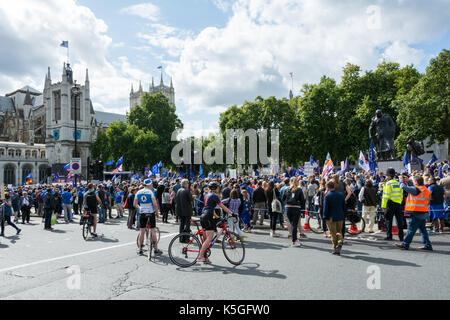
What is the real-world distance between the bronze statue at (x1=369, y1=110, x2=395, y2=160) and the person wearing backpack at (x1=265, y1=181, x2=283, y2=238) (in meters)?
10.9

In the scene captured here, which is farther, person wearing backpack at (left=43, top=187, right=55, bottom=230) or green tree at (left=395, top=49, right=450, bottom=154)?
green tree at (left=395, top=49, right=450, bottom=154)

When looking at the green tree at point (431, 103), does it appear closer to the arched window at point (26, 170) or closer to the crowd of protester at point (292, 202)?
the crowd of protester at point (292, 202)

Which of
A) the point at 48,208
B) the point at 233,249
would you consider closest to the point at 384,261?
the point at 233,249

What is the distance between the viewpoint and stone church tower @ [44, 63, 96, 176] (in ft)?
226

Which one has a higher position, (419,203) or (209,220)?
(419,203)

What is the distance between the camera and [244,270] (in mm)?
7102

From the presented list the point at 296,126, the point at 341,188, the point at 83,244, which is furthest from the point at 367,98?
the point at 83,244

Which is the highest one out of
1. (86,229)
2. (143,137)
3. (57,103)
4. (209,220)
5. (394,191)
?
(57,103)

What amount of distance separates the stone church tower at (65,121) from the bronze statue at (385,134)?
6045cm

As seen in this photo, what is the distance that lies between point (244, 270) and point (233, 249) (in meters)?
0.67

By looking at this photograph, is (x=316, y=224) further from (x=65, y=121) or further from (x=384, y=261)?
(x=65, y=121)

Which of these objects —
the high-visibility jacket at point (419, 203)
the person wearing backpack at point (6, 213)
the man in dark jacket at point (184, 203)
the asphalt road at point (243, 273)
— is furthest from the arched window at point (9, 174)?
the high-visibility jacket at point (419, 203)

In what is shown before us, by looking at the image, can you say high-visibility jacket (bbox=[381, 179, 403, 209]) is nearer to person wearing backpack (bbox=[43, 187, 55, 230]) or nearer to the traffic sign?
person wearing backpack (bbox=[43, 187, 55, 230])

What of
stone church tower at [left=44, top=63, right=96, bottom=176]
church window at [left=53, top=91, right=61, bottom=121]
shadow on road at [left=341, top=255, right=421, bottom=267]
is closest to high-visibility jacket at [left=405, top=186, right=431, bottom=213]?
shadow on road at [left=341, top=255, right=421, bottom=267]
